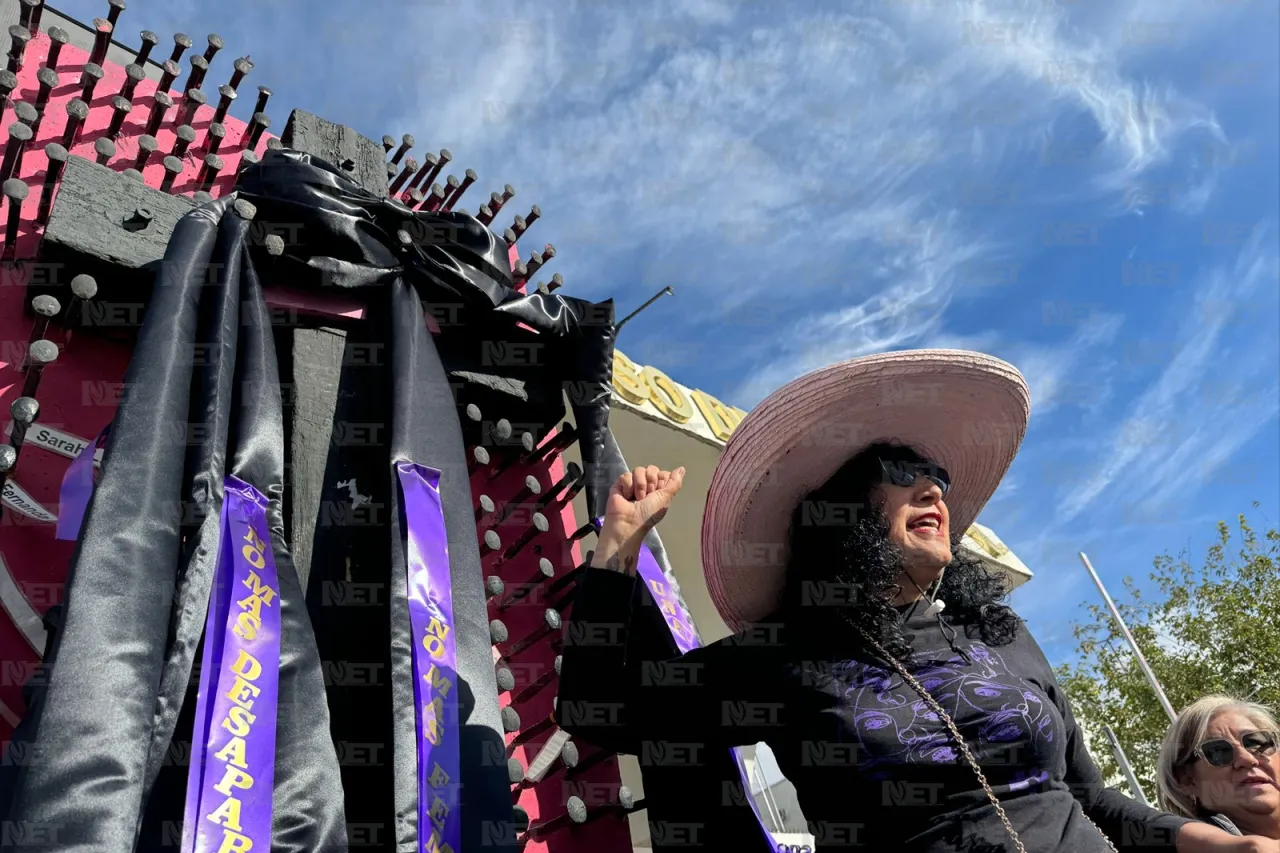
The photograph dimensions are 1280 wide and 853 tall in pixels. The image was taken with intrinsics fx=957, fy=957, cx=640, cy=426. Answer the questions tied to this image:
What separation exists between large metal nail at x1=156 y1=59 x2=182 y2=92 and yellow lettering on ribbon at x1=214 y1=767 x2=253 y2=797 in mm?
2926

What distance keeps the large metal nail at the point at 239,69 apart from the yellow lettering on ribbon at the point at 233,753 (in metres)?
3.00

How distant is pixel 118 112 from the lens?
11.9ft

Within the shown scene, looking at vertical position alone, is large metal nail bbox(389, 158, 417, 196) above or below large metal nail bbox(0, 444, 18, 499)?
above

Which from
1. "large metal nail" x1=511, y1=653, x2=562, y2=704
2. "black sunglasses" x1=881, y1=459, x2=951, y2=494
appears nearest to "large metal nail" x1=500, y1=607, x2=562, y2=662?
"large metal nail" x1=511, y1=653, x2=562, y2=704

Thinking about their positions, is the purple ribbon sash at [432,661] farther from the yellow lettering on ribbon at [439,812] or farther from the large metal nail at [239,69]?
the large metal nail at [239,69]

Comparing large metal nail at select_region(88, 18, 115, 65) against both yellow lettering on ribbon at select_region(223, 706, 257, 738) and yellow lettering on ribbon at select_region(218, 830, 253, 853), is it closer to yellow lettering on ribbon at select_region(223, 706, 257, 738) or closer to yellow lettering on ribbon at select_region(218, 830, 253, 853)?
yellow lettering on ribbon at select_region(223, 706, 257, 738)

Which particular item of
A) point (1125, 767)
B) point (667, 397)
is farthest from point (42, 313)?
point (1125, 767)

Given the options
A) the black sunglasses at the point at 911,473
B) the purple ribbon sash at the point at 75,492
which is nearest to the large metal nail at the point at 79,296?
the purple ribbon sash at the point at 75,492

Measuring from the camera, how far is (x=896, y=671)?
6.91ft

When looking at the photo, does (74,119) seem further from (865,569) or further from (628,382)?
(628,382)

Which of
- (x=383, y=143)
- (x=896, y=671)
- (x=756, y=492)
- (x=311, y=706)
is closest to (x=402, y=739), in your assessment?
(x=311, y=706)

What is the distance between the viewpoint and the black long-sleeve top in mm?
1932

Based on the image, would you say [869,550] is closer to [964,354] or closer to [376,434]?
[964,354]

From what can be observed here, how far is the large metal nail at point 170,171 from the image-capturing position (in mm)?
3568
